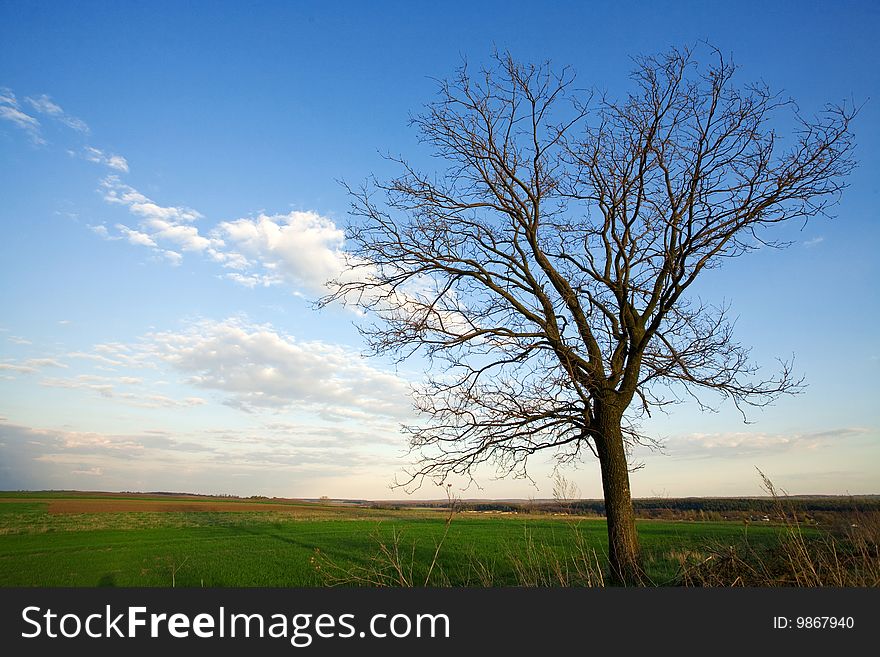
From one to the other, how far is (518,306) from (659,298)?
294 cm

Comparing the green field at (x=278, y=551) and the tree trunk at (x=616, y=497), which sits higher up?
the tree trunk at (x=616, y=497)

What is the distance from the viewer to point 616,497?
10141mm

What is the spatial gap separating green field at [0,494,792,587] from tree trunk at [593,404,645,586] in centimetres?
44

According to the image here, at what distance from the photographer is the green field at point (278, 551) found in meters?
9.97

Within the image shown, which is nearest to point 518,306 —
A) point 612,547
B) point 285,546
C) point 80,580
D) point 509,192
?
point 509,192

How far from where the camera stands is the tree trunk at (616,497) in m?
9.73

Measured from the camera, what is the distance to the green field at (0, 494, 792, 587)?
997cm

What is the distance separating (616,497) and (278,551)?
2339 cm

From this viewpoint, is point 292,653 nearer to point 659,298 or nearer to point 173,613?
point 173,613

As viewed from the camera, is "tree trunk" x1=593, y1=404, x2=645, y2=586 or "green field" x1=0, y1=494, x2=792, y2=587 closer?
"tree trunk" x1=593, y1=404, x2=645, y2=586

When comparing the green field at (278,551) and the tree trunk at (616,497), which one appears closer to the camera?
the tree trunk at (616,497)

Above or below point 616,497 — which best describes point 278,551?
below

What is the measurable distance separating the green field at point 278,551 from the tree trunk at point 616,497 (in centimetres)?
44

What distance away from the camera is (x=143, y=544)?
3241 cm
